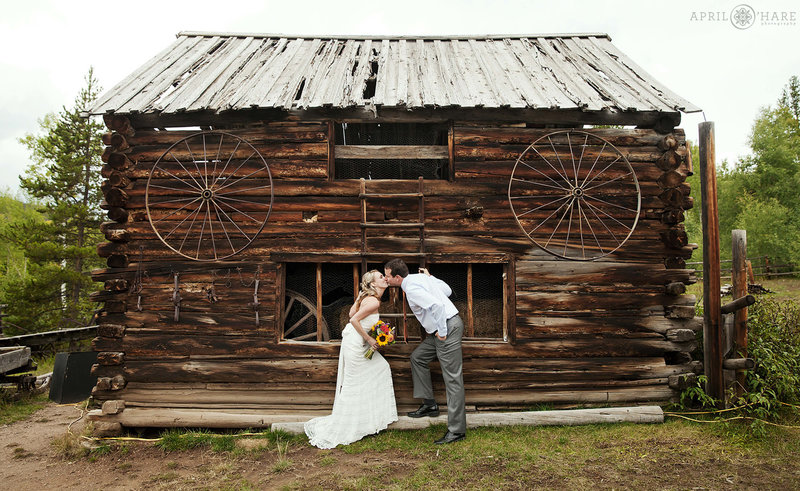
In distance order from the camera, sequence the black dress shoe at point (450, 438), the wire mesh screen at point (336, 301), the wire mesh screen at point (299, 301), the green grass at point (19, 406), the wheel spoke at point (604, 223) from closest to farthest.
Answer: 1. the black dress shoe at point (450, 438)
2. the wheel spoke at point (604, 223)
3. the wire mesh screen at point (299, 301)
4. the wire mesh screen at point (336, 301)
5. the green grass at point (19, 406)

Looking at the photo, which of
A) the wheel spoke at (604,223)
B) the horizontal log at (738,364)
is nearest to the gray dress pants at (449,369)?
the wheel spoke at (604,223)

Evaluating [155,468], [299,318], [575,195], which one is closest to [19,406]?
[155,468]

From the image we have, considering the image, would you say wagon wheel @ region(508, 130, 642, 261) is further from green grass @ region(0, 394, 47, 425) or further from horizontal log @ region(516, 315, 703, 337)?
green grass @ region(0, 394, 47, 425)

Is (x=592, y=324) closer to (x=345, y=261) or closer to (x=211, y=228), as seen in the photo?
(x=345, y=261)

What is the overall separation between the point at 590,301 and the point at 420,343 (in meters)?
2.32

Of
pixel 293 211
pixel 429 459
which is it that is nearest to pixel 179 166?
pixel 293 211

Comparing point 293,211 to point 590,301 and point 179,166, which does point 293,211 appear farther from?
point 590,301

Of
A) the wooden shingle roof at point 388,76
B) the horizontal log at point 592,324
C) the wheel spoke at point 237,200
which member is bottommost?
the horizontal log at point 592,324

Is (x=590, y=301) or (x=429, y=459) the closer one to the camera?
(x=429, y=459)

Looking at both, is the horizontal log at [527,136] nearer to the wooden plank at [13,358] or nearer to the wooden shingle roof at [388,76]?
the wooden shingle roof at [388,76]

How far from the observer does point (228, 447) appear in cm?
539

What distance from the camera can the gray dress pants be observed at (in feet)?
17.1

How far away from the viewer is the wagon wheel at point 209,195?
5.98m

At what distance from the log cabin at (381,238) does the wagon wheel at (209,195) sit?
23 mm
